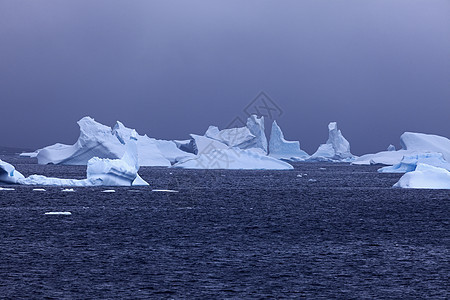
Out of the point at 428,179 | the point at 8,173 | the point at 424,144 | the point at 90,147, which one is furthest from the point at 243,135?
the point at 8,173

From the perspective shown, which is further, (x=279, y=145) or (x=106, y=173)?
(x=279, y=145)

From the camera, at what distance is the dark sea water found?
8.24m

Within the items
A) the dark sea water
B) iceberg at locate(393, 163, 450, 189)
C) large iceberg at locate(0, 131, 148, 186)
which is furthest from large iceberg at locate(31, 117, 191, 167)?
the dark sea water

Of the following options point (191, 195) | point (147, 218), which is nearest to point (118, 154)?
point (191, 195)

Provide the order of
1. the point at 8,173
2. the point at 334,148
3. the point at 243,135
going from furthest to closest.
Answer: the point at 334,148
the point at 243,135
the point at 8,173

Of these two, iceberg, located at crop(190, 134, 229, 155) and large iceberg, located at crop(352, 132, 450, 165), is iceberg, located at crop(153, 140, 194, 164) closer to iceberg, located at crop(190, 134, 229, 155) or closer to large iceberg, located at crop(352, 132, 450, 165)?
iceberg, located at crop(190, 134, 229, 155)

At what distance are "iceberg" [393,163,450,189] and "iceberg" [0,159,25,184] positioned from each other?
51.7 ft

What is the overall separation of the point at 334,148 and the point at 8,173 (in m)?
51.5

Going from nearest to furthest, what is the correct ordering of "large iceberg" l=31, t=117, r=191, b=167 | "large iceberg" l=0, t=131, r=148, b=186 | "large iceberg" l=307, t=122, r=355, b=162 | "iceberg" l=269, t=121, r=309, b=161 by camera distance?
"large iceberg" l=0, t=131, r=148, b=186 → "large iceberg" l=31, t=117, r=191, b=167 → "iceberg" l=269, t=121, r=309, b=161 → "large iceberg" l=307, t=122, r=355, b=162

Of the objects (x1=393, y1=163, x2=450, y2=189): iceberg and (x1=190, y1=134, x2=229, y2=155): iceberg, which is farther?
(x1=190, y1=134, x2=229, y2=155): iceberg

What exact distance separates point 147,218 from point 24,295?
8611 millimetres

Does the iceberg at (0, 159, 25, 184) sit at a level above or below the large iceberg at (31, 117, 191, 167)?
below

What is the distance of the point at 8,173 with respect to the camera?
25281mm

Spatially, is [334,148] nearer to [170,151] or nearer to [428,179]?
[170,151]
